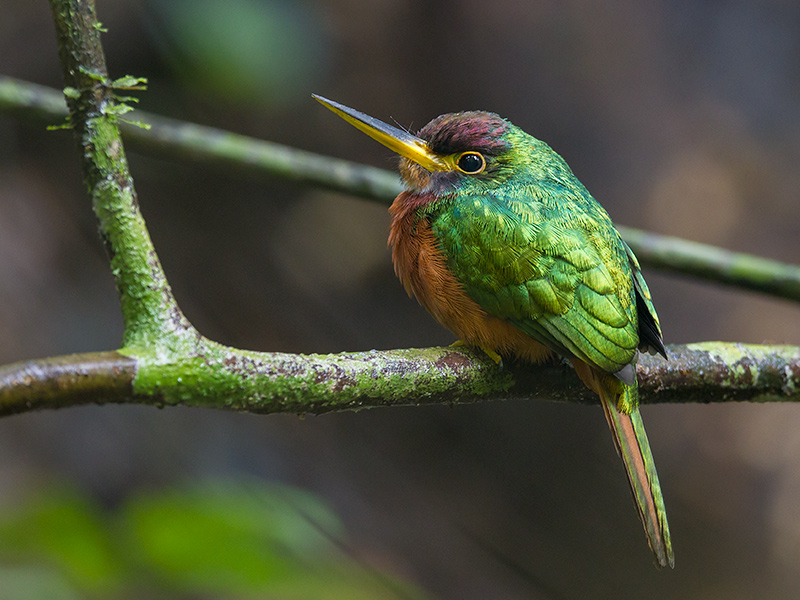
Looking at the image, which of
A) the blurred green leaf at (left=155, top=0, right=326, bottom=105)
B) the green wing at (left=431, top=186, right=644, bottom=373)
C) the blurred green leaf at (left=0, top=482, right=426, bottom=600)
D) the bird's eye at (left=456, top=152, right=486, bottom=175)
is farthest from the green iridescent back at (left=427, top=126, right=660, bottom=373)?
the blurred green leaf at (left=155, top=0, right=326, bottom=105)

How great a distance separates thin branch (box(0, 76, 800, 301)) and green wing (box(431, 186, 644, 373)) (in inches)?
19.4

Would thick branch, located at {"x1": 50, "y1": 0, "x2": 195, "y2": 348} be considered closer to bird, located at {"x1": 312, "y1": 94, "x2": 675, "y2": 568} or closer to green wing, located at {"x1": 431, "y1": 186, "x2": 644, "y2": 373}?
bird, located at {"x1": 312, "y1": 94, "x2": 675, "y2": 568}

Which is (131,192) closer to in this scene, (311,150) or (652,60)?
(311,150)

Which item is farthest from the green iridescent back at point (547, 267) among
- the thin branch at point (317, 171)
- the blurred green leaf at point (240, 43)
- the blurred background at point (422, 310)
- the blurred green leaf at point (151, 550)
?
the blurred background at point (422, 310)

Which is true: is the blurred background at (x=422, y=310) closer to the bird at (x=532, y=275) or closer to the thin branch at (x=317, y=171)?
the thin branch at (x=317, y=171)

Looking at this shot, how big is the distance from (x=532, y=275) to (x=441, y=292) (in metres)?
0.22

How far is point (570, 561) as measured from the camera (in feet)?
13.6

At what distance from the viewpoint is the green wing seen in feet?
5.09

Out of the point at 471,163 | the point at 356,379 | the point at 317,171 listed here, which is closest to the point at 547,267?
the point at 471,163

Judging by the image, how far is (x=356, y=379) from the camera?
117 centimetres

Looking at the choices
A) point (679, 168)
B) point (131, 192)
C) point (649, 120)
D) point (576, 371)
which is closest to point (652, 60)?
point (649, 120)

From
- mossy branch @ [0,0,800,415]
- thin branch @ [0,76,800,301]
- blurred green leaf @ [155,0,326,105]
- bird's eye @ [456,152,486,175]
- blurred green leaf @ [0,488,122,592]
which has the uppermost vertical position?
blurred green leaf @ [155,0,326,105]

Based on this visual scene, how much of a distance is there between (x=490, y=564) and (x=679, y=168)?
90.9 inches

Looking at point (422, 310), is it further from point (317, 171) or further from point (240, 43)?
point (317, 171)
